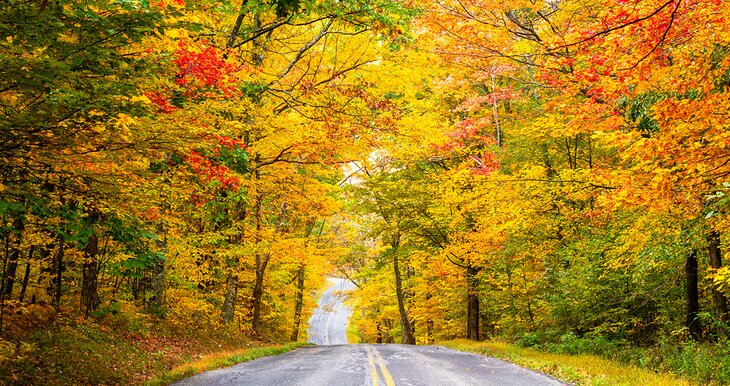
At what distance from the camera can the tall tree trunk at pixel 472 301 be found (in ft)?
62.4

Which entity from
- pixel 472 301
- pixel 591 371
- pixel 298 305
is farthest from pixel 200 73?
pixel 298 305

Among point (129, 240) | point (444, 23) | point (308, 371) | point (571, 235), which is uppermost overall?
point (444, 23)

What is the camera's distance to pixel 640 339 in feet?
41.8

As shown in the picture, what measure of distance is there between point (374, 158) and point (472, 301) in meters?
7.86

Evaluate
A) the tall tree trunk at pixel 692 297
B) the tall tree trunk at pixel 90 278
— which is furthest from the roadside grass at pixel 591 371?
the tall tree trunk at pixel 90 278

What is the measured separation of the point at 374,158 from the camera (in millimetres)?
21562

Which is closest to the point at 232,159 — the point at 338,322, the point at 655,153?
the point at 655,153

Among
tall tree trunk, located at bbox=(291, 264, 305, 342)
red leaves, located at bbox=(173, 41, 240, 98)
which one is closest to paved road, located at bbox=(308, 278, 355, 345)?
tall tree trunk, located at bbox=(291, 264, 305, 342)

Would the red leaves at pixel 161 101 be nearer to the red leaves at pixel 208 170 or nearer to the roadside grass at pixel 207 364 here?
the red leaves at pixel 208 170

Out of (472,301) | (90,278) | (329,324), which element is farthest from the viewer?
(329,324)

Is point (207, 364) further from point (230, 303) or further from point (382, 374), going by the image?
point (230, 303)

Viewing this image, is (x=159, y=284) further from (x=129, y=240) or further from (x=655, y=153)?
(x=655, y=153)

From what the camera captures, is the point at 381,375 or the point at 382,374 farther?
the point at 382,374

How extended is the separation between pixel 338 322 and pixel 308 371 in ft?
190
